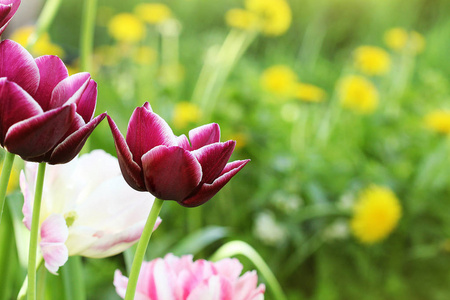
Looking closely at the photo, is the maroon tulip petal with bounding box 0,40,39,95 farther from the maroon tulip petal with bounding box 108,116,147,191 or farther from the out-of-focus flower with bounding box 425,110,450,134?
the out-of-focus flower with bounding box 425,110,450,134

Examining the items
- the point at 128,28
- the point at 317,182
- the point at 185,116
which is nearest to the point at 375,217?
the point at 317,182

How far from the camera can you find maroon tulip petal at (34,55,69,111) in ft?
0.98

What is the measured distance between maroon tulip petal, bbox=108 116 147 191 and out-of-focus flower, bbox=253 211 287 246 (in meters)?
0.98

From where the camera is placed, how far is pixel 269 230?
1248 mm

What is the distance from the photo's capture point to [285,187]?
50.6 inches

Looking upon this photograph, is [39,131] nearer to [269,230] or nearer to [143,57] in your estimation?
[269,230]

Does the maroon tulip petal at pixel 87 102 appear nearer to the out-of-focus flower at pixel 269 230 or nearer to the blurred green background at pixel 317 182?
the blurred green background at pixel 317 182

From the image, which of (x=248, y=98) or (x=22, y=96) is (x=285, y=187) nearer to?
(x=248, y=98)

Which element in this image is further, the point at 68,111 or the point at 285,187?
the point at 285,187

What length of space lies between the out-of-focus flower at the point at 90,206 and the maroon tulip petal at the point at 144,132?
6cm

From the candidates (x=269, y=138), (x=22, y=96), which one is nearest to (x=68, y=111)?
(x=22, y=96)

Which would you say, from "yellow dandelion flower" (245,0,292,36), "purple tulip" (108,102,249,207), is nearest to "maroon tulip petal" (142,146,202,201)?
"purple tulip" (108,102,249,207)

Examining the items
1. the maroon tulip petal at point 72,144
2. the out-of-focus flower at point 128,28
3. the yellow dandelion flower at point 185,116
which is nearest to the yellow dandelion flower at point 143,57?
the out-of-focus flower at point 128,28

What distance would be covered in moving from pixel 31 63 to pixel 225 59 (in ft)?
4.27
